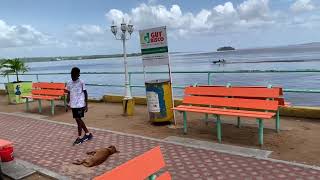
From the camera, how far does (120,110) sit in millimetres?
10469

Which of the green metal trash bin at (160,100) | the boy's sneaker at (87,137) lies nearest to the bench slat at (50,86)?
the green metal trash bin at (160,100)

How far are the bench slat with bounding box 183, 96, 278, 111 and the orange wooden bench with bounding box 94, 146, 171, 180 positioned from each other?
13.4 ft

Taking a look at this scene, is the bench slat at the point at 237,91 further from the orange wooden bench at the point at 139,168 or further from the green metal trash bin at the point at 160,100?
the orange wooden bench at the point at 139,168

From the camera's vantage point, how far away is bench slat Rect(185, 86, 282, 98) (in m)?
6.56

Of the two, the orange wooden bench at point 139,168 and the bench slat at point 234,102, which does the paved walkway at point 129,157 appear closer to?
the bench slat at point 234,102

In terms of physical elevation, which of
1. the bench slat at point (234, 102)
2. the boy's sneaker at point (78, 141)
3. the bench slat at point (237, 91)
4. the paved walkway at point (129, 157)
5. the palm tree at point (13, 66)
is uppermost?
the palm tree at point (13, 66)

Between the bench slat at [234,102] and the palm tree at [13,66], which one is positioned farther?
the palm tree at [13,66]

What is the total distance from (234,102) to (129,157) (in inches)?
88.1

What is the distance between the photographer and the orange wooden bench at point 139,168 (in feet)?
7.66

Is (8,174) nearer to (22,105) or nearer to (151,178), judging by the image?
(151,178)

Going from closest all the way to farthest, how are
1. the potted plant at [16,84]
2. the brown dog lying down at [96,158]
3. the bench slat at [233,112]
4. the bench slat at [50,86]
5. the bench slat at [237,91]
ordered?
the brown dog lying down at [96,158] → the bench slat at [233,112] → the bench slat at [237,91] → the bench slat at [50,86] → the potted plant at [16,84]

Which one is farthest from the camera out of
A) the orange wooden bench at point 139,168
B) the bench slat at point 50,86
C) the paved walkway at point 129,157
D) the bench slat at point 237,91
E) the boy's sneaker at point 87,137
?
the bench slat at point 50,86

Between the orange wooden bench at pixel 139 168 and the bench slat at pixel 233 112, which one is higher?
the orange wooden bench at pixel 139 168

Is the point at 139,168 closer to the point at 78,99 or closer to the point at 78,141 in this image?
the point at 78,141
